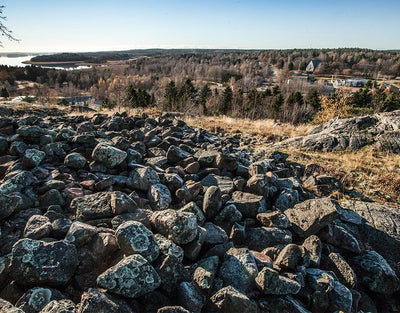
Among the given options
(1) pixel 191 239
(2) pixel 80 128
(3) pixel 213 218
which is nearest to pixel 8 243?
(1) pixel 191 239

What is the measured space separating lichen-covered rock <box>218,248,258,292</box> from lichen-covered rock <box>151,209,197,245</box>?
514mm

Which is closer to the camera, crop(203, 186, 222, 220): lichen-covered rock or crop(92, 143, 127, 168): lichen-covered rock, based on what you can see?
crop(203, 186, 222, 220): lichen-covered rock

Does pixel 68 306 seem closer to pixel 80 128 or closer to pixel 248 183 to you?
pixel 248 183

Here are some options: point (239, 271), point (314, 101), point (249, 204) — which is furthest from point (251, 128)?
point (314, 101)

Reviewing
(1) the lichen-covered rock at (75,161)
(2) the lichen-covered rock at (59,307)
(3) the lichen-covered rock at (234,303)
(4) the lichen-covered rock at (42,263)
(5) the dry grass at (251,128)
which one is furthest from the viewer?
(5) the dry grass at (251,128)

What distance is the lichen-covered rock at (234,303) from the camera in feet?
7.52

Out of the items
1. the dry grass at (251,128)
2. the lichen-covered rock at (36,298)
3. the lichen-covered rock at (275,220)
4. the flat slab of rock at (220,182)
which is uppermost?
the lichen-covered rock at (36,298)

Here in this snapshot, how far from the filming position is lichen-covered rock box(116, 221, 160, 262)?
2445 mm

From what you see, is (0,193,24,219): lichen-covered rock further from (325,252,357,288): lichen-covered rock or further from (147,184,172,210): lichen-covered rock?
(325,252,357,288): lichen-covered rock

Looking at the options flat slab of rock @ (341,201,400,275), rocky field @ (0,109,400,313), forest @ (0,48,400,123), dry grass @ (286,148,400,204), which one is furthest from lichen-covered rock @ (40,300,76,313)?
forest @ (0,48,400,123)

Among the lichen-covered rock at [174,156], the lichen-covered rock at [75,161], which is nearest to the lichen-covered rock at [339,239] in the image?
the lichen-covered rock at [174,156]

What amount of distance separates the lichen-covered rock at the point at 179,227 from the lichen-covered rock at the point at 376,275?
2.61 m

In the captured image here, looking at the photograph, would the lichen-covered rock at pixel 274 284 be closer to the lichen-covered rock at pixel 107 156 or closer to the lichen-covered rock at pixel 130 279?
the lichen-covered rock at pixel 130 279

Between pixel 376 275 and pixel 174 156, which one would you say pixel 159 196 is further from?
pixel 376 275
